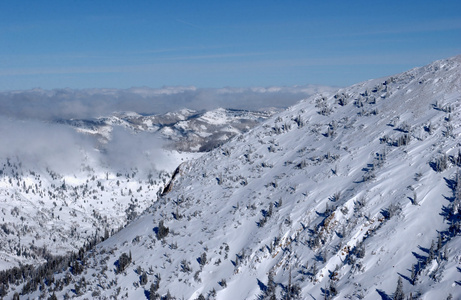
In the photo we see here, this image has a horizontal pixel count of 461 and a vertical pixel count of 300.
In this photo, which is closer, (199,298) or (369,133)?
(199,298)

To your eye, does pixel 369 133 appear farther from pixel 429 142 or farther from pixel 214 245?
pixel 214 245

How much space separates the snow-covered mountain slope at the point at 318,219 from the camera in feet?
128

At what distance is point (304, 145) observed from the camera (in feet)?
218

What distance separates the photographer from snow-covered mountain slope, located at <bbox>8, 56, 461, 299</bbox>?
39062mm

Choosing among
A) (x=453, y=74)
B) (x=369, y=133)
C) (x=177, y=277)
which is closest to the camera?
(x=177, y=277)

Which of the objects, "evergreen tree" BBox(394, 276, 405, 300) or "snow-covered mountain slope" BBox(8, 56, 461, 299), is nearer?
"evergreen tree" BBox(394, 276, 405, 300)

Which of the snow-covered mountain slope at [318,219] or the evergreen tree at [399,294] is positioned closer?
the evergreen tree at [399,294]

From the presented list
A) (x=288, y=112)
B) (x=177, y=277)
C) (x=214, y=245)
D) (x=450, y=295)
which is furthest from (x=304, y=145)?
(x=450, y=295)

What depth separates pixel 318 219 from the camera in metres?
47.1

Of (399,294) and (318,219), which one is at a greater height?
(318,219)

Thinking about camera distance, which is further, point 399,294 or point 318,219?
point 318,219

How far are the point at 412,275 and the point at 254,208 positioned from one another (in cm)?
2337

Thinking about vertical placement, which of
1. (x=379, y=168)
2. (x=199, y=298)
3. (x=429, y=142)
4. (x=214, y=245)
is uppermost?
(x=429, y=142)

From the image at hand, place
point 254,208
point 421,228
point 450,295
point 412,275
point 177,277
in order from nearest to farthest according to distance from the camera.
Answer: point 450,295
point 412,275
point 421,228
point 177,277
point 254,208
